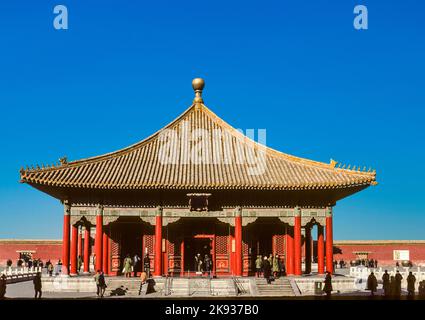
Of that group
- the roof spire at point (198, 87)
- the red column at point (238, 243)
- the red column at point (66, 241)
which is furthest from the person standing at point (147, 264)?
the roof spire at point (198, 87)

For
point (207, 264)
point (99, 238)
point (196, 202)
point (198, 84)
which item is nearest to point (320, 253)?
point (207, 264)

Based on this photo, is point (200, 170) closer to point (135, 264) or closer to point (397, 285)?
point (135, 264)

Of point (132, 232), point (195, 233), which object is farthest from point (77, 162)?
point (195, 233)

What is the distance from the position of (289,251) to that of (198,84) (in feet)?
43.8

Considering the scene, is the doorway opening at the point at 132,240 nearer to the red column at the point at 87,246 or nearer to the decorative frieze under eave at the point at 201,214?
the decorative frieze under eave at the point at 201,214

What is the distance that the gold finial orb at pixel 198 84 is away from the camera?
136 ft

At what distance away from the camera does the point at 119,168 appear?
3472 centimetres

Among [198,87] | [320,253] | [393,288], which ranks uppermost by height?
[198,87]

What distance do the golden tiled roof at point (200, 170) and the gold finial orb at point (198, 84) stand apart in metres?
3.05

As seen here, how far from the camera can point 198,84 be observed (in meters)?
41.6

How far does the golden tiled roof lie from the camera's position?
3238cm
